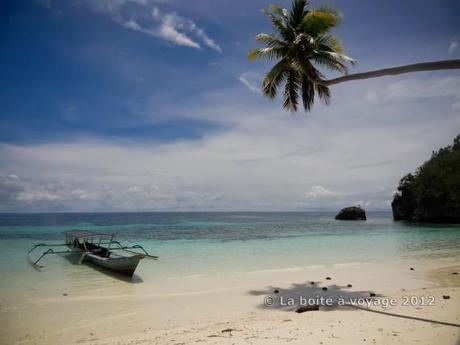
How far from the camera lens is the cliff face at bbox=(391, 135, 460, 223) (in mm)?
46250

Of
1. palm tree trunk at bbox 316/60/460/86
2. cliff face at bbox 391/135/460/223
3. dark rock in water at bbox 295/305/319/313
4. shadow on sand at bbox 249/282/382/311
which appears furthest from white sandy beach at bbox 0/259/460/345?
cliff face at bbox 391/135/460/223

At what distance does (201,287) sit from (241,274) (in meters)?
2.59

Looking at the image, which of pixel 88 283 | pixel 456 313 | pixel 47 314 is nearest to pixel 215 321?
pixel 47 314

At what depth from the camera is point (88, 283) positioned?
12750 mm

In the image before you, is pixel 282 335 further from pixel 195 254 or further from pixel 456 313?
pixel 195 254

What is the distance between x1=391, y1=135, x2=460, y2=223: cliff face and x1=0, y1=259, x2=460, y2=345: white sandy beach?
1559 inches

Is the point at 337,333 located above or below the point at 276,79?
below

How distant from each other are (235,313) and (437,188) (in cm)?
5240

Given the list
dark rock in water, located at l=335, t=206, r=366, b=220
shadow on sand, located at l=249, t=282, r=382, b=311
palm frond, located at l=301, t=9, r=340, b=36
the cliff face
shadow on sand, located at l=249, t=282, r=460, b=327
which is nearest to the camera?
shadow on sand, located at l=249, t=282, r=460, b=327

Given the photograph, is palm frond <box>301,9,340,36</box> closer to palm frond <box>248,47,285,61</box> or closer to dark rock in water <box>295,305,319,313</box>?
palm frond <box>248,47,285,61</box>

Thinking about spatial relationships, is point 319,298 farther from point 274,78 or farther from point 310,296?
point 274,78

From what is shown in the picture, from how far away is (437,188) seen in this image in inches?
1976

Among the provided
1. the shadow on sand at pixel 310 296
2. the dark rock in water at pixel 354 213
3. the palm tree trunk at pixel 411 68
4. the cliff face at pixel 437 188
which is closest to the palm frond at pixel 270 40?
the palm tree trunk at pixel 411 68

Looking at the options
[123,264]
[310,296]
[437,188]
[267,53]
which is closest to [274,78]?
[267,53]
